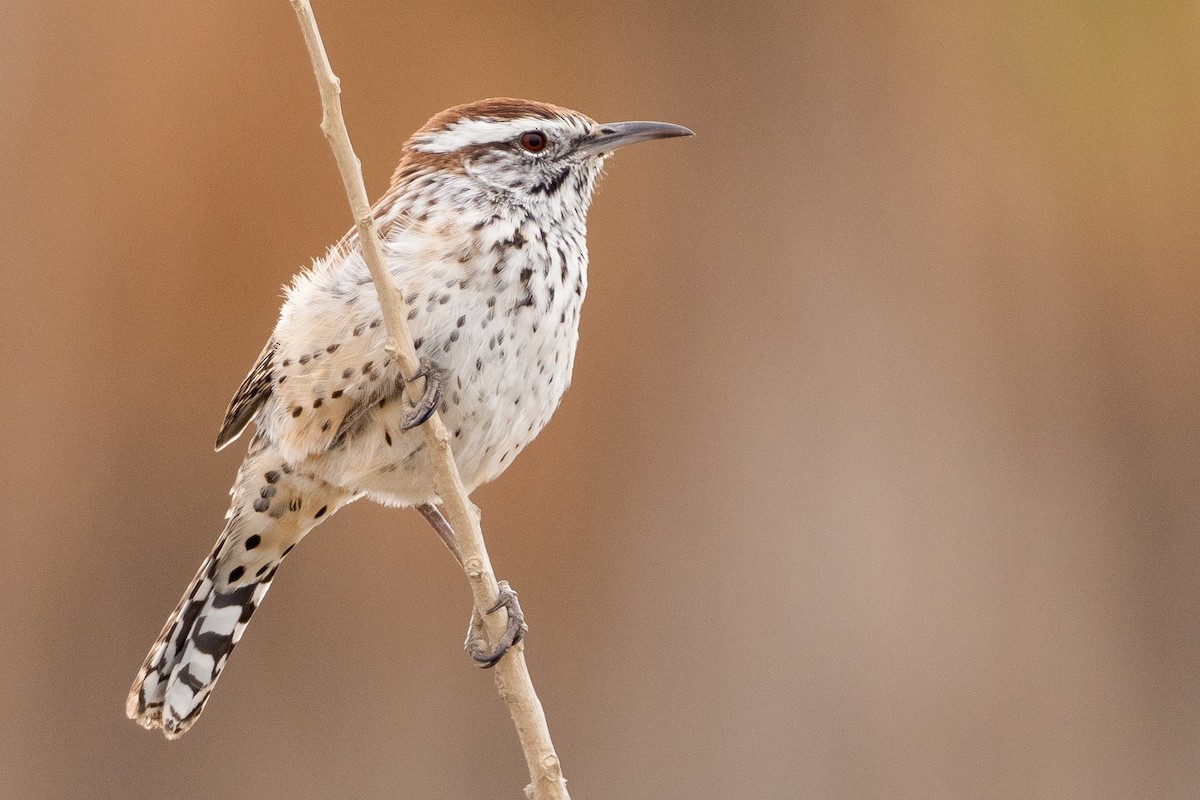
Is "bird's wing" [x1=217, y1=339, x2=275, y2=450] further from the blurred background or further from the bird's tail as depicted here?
the blurred background

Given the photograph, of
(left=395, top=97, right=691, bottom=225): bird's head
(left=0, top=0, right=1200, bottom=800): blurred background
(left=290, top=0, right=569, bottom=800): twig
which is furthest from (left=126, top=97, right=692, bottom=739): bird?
(left=0, top=0, right=1200, bottom=800): blurred background

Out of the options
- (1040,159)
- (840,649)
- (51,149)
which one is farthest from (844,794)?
(51,149)

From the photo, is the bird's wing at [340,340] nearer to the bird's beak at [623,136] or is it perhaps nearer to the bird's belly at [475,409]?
the bird's belly at [475,409]

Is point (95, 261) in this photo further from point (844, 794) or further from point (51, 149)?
point (844, 794)

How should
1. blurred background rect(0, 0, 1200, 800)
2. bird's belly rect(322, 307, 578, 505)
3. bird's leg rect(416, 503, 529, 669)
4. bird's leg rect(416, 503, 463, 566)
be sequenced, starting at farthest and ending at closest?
1. blurred background rect(0, 0, 1200, 800)
2. bird's leg rect(416, 503, 463, 566)
3. bird's belly rect(322, 307, 578, 505)
4. bird's leg rect(416, 503, 529, 669)

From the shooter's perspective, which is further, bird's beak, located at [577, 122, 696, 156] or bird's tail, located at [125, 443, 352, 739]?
bird's tail, located at [125, 443, 352, 739]

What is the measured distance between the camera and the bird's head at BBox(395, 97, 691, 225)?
2.58 metres

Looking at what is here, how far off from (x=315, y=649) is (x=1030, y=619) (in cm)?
237

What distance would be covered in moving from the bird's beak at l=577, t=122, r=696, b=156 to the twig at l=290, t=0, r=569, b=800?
755 millimetres

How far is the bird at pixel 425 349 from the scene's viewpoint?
2.39 meters

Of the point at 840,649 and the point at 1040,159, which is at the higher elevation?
the point at 1040,159

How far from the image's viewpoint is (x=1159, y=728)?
441 cm

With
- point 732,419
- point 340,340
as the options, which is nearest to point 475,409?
point 340,340

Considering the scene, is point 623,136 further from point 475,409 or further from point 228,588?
point 228,588
